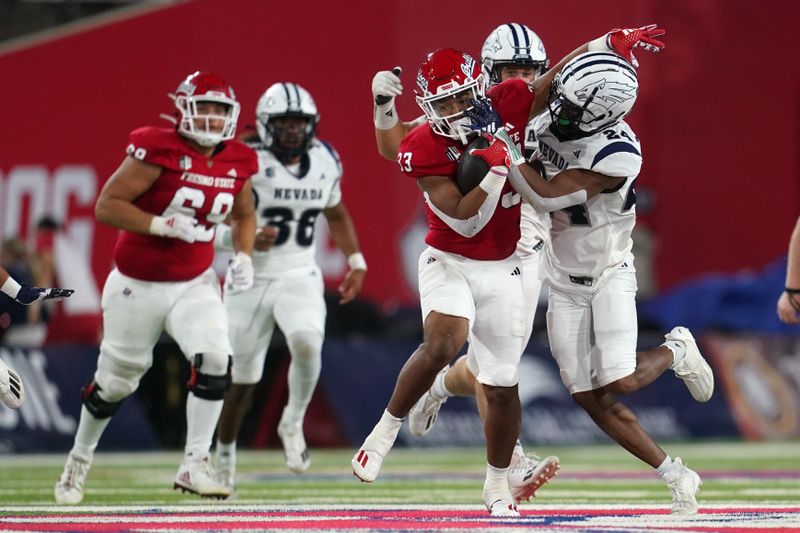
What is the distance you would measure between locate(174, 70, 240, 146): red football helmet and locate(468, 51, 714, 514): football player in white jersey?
1.43 metres

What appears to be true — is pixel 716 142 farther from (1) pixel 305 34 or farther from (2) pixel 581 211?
(2) pixel 581 211

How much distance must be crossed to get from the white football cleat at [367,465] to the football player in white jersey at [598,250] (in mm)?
860

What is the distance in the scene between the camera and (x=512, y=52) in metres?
6.95

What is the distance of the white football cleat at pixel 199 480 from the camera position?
20.6 feet

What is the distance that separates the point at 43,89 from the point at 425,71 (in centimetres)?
854

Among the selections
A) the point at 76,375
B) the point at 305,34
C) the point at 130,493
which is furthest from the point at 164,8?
the point at 130,493

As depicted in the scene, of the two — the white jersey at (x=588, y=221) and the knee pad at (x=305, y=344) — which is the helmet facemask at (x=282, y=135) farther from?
the white jersey at (x=588, y=221)

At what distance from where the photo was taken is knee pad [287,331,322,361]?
295 inches

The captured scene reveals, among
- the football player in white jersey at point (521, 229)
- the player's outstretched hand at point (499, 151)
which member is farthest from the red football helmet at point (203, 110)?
the player's outstretched hand at point (499, 151)

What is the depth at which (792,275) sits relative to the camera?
5719 millimetres

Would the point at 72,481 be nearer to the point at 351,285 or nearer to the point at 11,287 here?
the point at 11,287

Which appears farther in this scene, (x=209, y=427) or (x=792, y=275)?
(x=209, y=427)

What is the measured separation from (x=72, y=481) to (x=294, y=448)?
134 cm

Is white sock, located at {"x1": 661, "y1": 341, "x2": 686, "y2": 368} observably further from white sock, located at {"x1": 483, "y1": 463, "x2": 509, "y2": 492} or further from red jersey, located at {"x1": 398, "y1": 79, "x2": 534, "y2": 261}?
white sock, located at {"x1": 483, "y1": 463, "x2": 509, "y2": 492}
